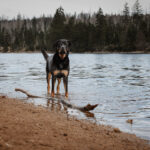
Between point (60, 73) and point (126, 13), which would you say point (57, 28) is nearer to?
point (126, 13)

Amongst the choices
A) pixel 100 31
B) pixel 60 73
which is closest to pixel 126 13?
pixel 100 31

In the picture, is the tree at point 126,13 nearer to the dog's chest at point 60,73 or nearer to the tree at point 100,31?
the tree at point 100,31

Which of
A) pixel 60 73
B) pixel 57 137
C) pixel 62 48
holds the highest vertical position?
pixel 62 48

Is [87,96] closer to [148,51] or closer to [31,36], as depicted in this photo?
[148,51]

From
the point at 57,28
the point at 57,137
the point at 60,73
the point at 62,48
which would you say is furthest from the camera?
the point at 57,28

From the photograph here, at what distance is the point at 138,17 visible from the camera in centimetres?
9075

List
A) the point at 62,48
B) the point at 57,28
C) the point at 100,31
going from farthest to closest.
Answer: the point at 57,28, the point at 100,31, the point at 62,48

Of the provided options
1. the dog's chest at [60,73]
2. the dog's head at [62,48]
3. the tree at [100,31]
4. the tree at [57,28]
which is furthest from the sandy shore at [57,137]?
the tree at [57,28]

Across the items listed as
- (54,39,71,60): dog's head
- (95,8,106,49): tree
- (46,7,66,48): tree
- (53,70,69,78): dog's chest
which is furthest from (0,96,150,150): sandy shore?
(46,7,66,48): tree

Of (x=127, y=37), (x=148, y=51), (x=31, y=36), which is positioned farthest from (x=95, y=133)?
(x=31, y=36)

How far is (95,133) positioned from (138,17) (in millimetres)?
91972

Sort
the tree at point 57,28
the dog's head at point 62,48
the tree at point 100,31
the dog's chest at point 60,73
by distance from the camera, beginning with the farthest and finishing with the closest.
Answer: the tree at point 57,28, the tree at point 100,31, the dog's chest at point 60,73, the dog's head at point 62,48

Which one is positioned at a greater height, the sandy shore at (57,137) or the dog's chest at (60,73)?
the dog's chest at (60,73)

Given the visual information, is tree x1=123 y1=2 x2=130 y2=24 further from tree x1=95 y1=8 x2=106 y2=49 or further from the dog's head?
the dog's head
